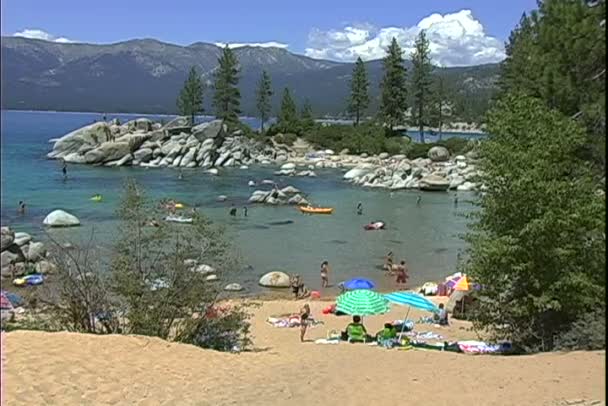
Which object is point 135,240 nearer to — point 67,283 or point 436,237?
point 67,283

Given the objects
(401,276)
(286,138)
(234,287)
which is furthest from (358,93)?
(234,287)

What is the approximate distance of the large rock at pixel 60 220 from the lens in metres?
32.1

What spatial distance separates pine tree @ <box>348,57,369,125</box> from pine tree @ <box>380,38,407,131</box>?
5506mm

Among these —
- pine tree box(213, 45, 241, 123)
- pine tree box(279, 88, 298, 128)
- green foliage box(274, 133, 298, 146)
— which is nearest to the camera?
green foliage box(274, 133, 298, 146)

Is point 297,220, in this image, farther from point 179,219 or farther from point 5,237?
point 5,237

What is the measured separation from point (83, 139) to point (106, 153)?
242 inches

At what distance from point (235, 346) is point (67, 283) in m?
3.18

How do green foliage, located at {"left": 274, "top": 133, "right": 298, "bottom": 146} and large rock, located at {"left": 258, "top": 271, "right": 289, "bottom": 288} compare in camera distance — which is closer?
large rock, located at {"left": 258, "top": 271, "right": 289, "bottom": 288}

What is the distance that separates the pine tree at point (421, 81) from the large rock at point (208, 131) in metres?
25.8

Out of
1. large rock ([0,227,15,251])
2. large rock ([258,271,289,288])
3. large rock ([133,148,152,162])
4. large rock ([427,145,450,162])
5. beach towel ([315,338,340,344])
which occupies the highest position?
large rock ([0,227,15,251])

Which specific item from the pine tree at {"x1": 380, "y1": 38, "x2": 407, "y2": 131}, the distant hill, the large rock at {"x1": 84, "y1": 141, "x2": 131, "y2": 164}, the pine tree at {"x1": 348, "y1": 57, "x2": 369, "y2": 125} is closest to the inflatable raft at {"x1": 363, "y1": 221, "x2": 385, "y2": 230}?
the distant hill

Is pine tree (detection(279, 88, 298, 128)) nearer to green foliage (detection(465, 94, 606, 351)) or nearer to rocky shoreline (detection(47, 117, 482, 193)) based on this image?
rocky shoreline (detection(47, 117, 482, 193))

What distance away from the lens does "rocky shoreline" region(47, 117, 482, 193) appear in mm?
64062

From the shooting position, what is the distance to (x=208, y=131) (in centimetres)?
7025
